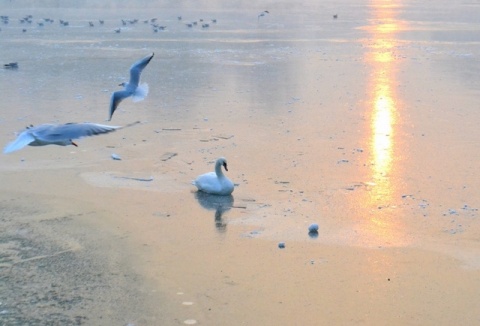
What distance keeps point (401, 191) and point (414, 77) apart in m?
7.16

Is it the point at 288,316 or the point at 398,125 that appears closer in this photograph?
the point at 288,316

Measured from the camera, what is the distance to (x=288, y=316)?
5238 millimetres

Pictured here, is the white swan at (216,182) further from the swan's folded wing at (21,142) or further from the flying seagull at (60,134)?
the swan's folded wing at (21,142)

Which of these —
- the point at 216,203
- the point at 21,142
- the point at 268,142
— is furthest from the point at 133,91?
the point at 268,142

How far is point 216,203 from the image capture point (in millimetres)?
7438

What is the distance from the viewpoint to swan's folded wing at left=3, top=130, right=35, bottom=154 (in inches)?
204

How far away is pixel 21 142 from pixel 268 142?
456 cm

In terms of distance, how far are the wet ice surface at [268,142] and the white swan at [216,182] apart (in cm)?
11

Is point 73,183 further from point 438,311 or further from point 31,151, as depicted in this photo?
point 438,311

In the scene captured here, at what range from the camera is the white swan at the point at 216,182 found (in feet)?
24.8

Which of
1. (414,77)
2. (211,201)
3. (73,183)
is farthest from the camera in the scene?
(414,77)

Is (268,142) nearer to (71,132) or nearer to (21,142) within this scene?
(71,132)

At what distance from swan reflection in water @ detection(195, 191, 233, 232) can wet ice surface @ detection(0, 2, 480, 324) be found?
0.09ft

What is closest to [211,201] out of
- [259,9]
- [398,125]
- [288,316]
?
[288,316]
